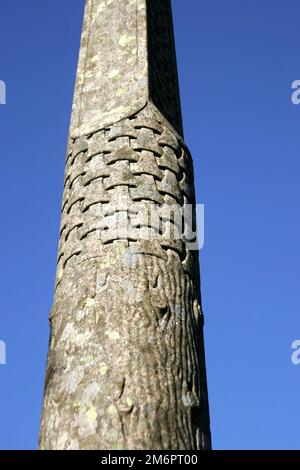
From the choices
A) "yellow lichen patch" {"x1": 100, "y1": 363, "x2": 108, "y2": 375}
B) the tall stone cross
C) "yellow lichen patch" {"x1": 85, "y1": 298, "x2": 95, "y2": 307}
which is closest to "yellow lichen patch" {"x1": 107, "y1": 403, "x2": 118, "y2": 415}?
the tall stone cross

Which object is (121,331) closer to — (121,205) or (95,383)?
(95,383)

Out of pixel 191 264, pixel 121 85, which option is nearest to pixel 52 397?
pixel 191 264

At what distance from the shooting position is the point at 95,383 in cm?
302

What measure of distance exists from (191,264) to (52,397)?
1.11 metres

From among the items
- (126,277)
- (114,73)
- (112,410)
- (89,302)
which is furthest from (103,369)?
(114,73)

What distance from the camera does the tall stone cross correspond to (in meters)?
2.96

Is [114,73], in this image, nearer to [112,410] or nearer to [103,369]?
[103,369]

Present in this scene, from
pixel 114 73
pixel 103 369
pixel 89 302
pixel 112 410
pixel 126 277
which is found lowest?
pixel 112 410

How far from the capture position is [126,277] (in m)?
3.39

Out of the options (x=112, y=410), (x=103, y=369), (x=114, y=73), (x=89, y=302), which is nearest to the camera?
(x=112, y=410)

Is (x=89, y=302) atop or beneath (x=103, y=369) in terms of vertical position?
atop

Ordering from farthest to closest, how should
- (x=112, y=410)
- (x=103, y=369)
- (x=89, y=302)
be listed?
(x=89, y=302) → (x=103, y=369) → (x=112, y=410)

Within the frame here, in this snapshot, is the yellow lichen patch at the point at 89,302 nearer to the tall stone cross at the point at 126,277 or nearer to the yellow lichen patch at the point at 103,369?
the tall stone cross at the point at 126,277

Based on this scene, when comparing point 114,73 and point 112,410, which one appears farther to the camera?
point 114,73
